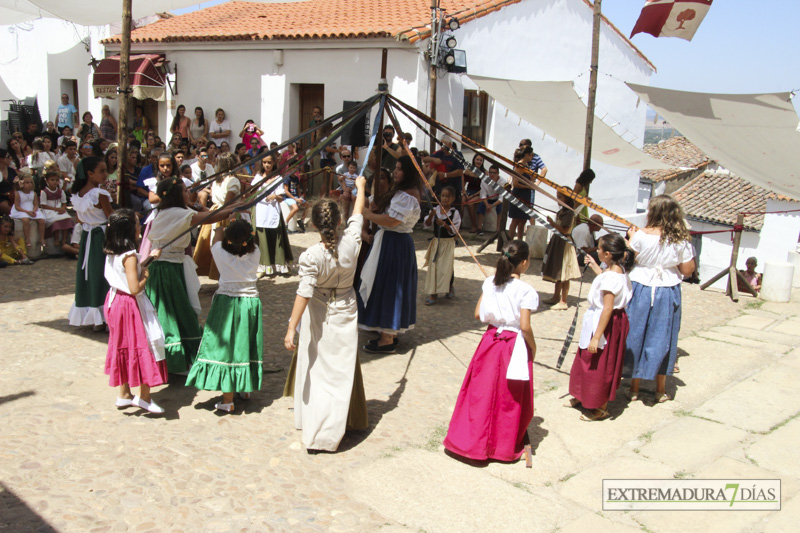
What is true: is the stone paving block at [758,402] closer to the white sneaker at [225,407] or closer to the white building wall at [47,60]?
the white sneaker at [225,407]

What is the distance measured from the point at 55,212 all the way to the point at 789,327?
9.48 m

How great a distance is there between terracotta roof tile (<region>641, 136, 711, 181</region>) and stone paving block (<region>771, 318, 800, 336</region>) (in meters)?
25.3

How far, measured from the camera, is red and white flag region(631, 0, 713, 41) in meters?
6.88

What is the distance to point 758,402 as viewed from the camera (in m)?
5.67

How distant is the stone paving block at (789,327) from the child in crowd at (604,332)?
375 cm

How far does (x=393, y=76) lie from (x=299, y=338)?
9520mm

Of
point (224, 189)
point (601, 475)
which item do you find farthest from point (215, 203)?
point (601, 475)

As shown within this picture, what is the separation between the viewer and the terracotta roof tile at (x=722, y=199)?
26.5 m

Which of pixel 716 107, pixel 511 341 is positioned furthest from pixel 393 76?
pixel 511 341

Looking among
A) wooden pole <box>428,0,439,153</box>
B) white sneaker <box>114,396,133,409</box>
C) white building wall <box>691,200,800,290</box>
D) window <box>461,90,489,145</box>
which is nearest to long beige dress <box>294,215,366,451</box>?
white sneaker <box>114,396,133,409</box>

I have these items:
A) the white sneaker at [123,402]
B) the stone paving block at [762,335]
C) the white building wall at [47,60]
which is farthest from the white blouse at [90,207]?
the white building wall at [47,60]

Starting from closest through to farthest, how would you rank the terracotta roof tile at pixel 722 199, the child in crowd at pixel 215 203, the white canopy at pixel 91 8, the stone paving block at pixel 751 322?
the child in crowd at pixel 215 203 < the stone paving block at pixel 751 322 < the white canopy at pixel 91 8 < the terracotta roof tile at pixel 722 199

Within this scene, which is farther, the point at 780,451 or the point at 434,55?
the point at 434,55

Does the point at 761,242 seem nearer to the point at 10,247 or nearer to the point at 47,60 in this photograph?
the point at 47,60
